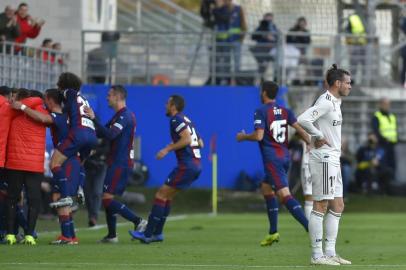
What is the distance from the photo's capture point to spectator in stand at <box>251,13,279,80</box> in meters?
33.9

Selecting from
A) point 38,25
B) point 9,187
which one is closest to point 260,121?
point 9,187

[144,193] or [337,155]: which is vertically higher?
[337,155]

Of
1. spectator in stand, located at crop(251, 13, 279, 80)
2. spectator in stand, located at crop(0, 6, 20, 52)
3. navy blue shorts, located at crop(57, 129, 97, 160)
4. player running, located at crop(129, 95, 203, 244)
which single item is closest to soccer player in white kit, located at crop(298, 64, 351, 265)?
player running, located at crop(129, 95, 203, 244)

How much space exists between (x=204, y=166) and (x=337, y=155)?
18.8 metres

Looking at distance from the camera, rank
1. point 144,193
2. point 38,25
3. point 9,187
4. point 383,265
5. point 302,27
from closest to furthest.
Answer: point 383,265 < point 9,187 < point 38,25 < point 144,193 < point 302,27

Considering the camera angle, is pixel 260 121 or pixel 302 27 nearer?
pixel 260 121

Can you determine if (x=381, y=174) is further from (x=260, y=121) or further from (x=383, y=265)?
(x=383, y=265)

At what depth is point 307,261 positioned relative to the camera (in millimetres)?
15500

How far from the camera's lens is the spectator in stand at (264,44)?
33875 millimetres

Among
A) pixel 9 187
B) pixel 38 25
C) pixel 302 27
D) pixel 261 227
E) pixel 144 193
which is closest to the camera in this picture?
pixel 9 187

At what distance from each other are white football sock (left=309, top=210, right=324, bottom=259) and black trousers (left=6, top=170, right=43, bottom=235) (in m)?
4.90

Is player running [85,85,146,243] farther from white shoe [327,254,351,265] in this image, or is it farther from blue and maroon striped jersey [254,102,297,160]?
white shoe [327,254,351,265]

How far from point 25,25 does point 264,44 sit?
24.5 ft

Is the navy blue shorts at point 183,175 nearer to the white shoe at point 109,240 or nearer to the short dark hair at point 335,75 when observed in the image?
the white shoe at point 109,240
